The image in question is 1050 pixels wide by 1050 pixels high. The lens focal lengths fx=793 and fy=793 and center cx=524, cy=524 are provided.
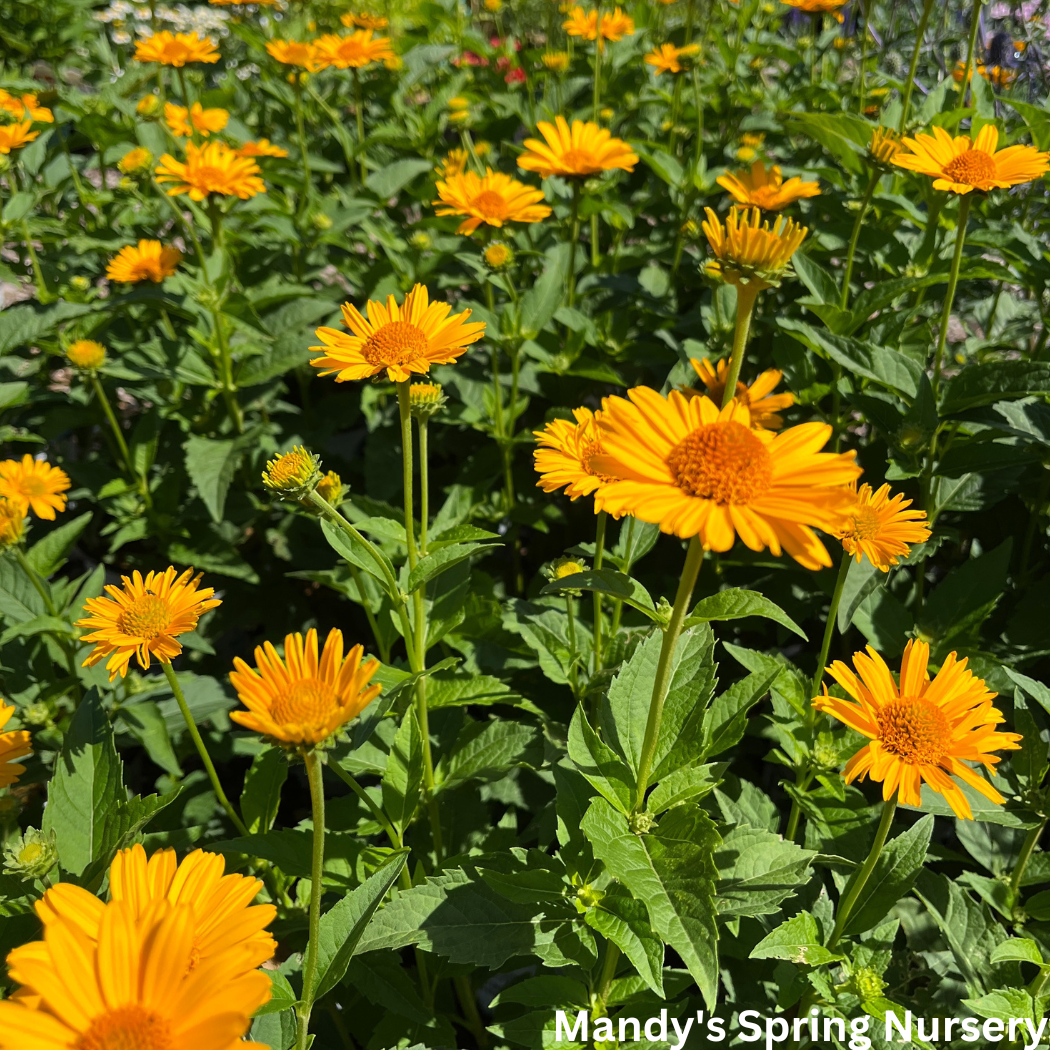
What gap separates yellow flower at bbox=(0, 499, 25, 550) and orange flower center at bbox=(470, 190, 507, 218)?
1420 mm

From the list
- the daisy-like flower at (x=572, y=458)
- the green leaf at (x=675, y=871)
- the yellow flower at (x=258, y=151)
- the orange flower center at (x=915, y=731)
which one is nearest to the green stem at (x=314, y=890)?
the green leaf at (x=675, y=871)

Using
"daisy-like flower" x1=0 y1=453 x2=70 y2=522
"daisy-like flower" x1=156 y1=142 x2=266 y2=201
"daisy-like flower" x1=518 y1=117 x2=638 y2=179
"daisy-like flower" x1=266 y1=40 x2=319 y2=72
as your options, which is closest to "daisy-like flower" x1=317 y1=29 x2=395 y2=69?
"daisy-like flower" x1=266 y1=40 x2=319 y2=72

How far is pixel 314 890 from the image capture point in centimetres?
103

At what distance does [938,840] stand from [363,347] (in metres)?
2.03

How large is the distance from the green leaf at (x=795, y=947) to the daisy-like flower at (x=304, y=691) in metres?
0.84

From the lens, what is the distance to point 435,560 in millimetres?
1417

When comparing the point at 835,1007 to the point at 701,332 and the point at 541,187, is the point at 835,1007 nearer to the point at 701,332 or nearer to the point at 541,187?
the point at 701,332

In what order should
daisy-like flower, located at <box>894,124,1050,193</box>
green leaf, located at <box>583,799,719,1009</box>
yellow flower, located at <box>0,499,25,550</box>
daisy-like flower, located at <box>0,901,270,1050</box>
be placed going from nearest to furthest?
daisy-like flower, located at <box>0,901,270,1050</box>, green leaf, located at <box>583,799,719,1009</box>, daisy-like flower, located at <box>894,124,1050,193</box>, yellow flower, located at <box>0,499,25,550</box>

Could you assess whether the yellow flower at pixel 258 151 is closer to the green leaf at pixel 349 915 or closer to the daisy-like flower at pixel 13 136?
the daisy-like flower at pixel 13 136

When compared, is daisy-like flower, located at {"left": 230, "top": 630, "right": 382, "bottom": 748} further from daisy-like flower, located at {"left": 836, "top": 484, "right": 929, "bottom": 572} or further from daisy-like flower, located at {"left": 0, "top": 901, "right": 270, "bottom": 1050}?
daisy-like flower, located at {"left": 836, "top": 484, "right": 929, "bottom": 572}

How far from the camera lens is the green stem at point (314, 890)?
3.17 feet

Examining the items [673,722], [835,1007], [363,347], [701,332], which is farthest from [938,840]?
[363,347]

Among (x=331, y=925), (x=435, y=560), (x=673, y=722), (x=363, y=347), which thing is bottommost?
(x=331, y=925)

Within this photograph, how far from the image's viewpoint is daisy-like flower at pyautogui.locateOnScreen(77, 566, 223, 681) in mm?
1413
